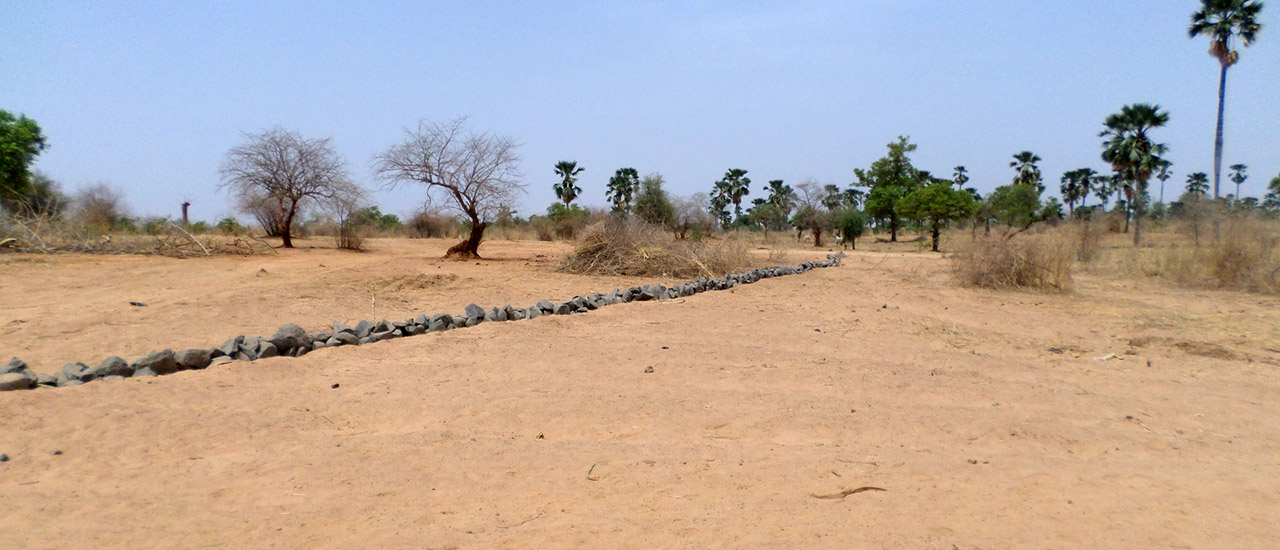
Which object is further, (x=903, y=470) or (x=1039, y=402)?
(x=1039, y=402)

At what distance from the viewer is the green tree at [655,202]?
2489 centimetres

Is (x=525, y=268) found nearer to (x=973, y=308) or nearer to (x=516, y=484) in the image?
(x=973, y=308)

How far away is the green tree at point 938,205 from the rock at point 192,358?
27910 mm

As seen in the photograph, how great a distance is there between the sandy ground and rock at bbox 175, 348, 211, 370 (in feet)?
0.96

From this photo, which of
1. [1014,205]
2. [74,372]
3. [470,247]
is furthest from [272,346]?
[1014,205]

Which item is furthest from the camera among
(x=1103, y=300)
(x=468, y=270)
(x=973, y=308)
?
(x=468, y=270)

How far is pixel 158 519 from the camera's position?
2795 millimetres

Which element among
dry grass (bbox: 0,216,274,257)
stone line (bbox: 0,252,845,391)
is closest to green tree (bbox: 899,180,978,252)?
stone line (bbox: 0,252,845,391)

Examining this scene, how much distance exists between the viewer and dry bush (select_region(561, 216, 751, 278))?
43.3 feet

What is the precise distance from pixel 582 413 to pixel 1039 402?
3103mm

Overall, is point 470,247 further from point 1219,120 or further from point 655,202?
point 1219,120

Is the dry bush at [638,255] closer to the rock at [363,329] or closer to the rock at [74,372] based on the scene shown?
the rock at [363,329]

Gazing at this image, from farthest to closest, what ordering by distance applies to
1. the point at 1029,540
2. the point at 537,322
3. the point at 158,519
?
the point at 537,322 < the point at 158,519 < the point at 1029,540

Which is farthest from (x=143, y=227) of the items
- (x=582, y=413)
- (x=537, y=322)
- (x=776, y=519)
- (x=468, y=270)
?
(x=776, y=519)
